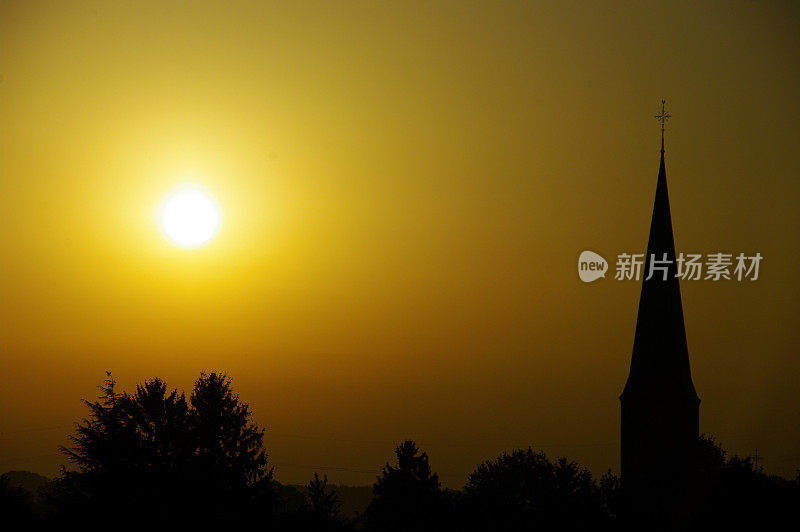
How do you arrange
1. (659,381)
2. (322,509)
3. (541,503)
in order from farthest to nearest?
1. (659,381)
2. (541,503)
3. (322,509)

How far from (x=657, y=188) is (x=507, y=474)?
78.3 feet

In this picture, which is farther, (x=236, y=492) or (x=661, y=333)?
(x=661, y=333)

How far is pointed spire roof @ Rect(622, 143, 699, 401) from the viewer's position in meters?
83.6

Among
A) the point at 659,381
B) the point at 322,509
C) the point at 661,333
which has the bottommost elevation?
the point at 322,509

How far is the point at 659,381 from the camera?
83.6 meters

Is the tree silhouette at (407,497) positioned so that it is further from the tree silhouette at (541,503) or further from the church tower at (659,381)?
the church tower at (659,381)

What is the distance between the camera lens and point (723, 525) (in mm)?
59656

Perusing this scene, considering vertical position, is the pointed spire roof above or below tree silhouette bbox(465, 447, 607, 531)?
above

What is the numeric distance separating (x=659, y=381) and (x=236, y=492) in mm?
32422

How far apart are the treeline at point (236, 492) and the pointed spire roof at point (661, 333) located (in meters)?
11.3

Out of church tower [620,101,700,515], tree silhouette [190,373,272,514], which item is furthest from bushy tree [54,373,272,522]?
church tower [620,101,700,515]

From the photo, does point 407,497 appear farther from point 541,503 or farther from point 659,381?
point 659,381

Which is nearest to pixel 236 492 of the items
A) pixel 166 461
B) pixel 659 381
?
pixel 166 461

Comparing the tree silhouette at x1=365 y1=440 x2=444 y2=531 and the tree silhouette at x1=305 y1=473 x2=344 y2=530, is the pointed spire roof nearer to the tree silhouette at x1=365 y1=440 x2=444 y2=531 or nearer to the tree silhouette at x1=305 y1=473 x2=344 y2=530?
the tree silhouette at x1=365 y1=440 x2=444 y2=531
